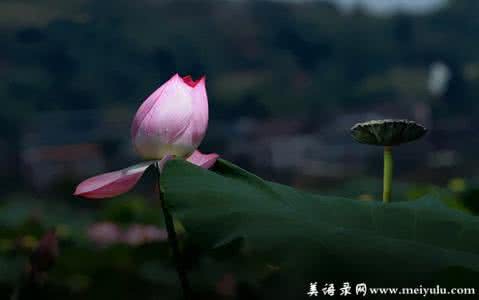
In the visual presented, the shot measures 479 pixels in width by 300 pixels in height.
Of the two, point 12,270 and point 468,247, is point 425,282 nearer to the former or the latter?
point 468,247

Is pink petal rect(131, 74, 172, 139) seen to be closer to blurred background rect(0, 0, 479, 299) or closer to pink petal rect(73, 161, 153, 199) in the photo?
pink petal rect(73, 161, 153, 199)

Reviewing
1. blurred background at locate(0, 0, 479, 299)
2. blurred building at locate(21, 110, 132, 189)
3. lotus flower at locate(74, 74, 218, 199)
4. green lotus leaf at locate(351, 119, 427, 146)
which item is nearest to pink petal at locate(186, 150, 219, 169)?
lotus flower at locate(74, 74, 218, 199)

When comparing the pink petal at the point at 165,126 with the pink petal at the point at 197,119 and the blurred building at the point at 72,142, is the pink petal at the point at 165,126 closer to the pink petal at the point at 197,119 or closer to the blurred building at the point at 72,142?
the pink petal at the point at 197,119

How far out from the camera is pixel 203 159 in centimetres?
48

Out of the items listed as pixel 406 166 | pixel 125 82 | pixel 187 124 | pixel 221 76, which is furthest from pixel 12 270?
pixel 221 76

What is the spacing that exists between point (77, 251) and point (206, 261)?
352mm

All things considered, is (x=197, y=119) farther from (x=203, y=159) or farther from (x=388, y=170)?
(x=388, y=170)

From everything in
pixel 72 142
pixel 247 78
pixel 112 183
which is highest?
pixel 247 78

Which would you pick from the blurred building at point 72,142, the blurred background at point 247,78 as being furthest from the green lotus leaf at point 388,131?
the blurred building at point 72,142

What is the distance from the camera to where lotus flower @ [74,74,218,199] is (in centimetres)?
47

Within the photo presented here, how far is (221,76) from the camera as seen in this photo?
18.0m

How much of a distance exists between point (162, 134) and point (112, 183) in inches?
1.9

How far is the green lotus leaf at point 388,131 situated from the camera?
1.54ft

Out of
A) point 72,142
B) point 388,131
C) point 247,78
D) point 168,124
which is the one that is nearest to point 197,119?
point 168,124
